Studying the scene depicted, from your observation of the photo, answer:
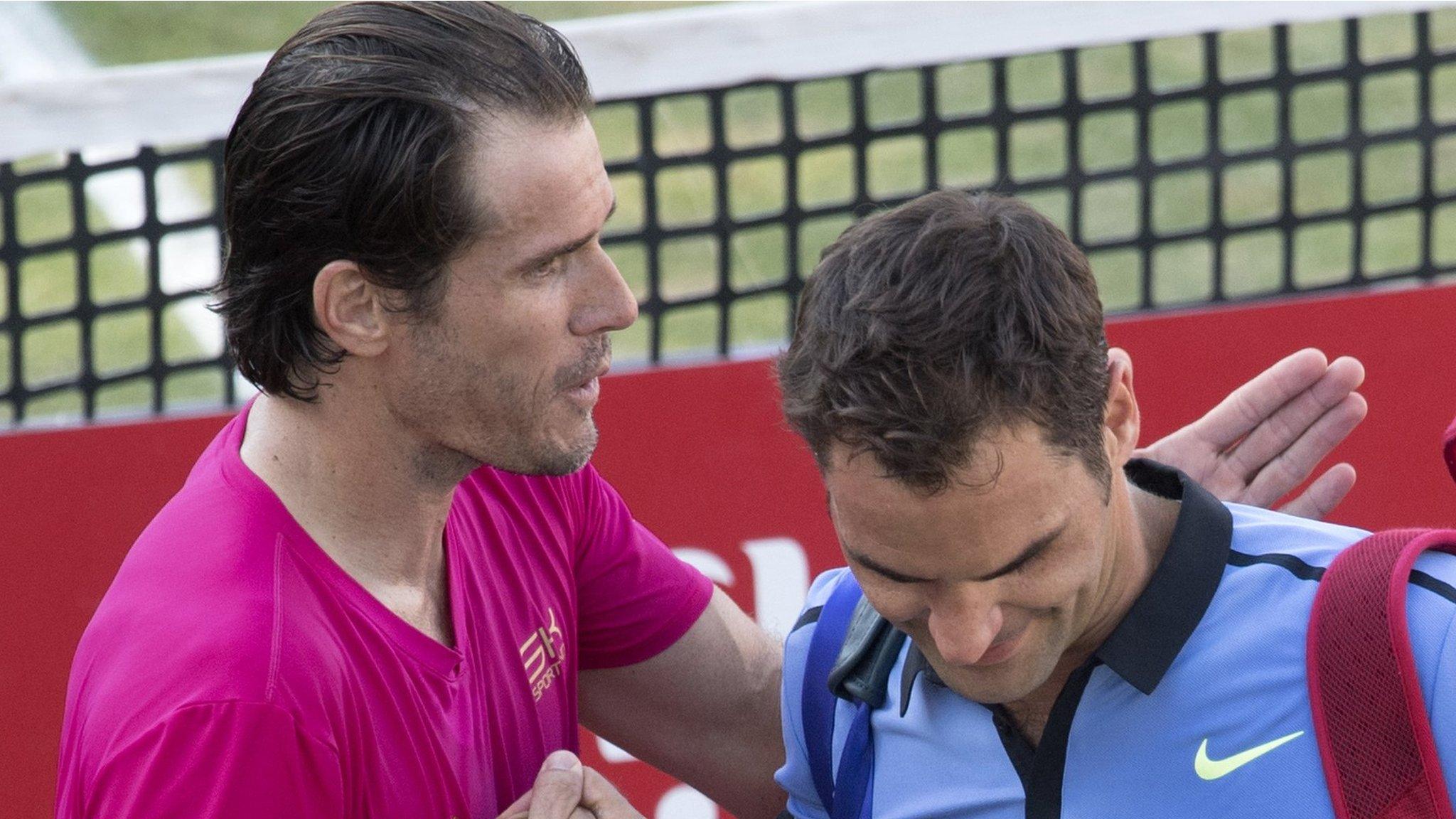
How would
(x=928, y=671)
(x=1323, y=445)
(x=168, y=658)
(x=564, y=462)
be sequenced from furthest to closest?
(x=1323, y=445) → (x=564, y=462) → (x=928, y=671) → (x=168, y=658)

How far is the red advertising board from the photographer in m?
3.28

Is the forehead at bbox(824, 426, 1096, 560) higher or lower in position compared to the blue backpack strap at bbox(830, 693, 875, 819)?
higher

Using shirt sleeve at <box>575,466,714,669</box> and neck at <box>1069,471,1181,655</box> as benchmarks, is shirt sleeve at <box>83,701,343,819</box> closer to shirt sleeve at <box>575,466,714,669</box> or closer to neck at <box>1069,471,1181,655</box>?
shirt sleeve at <box>575,466,714,669</box>

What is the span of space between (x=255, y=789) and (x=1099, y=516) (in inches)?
42.0

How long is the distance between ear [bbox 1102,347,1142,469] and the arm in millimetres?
944

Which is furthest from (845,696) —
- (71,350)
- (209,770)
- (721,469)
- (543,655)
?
(71,350)

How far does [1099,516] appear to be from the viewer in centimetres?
201

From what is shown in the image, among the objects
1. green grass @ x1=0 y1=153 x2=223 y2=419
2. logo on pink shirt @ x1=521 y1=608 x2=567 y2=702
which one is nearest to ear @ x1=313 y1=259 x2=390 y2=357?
logo on pink shirt @ x1=521 y1=608 x2=567 y2=702

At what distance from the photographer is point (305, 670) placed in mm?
2059

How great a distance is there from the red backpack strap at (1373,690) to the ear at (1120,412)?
29 centimetres

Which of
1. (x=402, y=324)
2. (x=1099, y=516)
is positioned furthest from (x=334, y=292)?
(x=1099, y=516)

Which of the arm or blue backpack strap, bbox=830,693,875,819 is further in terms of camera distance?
the arm

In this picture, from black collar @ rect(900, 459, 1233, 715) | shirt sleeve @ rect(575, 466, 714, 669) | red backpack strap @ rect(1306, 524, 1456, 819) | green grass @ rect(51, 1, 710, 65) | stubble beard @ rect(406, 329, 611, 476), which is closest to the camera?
red backpack strap @ rect(1306, 524, 1456, 819)

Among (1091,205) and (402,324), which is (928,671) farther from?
(1091,205)
